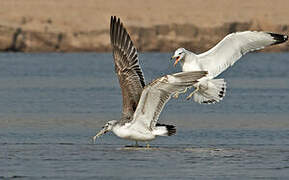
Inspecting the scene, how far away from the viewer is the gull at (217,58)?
15.3 metres

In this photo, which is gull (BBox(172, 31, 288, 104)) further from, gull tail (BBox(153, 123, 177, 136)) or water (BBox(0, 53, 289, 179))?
gull tail (BBox(153, 123, 177, 136))

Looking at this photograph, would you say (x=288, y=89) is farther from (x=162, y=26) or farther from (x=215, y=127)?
(x=162, y=26)

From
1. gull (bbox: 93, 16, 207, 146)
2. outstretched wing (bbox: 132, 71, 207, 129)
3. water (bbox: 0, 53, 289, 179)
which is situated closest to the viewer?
water (bbox: 0, 53, 289, 179)

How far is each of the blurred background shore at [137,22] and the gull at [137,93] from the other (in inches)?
1026

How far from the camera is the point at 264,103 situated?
2080 cm

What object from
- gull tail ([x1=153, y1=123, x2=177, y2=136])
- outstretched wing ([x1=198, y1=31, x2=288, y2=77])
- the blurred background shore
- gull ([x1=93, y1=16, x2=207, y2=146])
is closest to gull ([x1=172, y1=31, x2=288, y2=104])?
outstretched wing ([x1=198, y1=31, x2=288, y2=77])

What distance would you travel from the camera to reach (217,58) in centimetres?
1589

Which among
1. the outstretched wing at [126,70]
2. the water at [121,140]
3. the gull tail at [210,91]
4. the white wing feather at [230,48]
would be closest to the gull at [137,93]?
the outstretched wing at [126,70]

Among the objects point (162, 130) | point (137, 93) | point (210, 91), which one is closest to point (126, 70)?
point (137, 93)

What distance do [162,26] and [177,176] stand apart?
3321 centimetres

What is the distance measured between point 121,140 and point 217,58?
82.1 inches

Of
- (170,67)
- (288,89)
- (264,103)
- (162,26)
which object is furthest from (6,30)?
(264,103)

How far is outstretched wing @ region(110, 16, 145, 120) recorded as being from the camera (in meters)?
14.3

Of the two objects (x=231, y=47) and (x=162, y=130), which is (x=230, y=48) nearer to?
(x=231, y=47)
